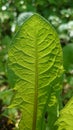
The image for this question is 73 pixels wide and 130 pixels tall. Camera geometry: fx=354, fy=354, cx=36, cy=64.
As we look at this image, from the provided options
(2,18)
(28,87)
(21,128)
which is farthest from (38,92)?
(2,18)

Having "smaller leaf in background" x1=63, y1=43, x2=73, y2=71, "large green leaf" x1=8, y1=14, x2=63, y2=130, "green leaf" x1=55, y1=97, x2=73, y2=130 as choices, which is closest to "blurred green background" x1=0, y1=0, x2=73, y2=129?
"smaller leaf in background" x1=63, y1=43, x2=73, y2=71

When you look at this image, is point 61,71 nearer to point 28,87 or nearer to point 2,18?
point 28,87

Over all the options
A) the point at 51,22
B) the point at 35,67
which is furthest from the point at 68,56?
the point at 51,22

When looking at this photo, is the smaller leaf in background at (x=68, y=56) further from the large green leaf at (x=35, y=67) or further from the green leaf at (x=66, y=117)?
the green leaf at (x=66, y=117)

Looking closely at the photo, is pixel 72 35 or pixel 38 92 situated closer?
pixel 38 92

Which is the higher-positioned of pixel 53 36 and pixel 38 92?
pixel 53 36

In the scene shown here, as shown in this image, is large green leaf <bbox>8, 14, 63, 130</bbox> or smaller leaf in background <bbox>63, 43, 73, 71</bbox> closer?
large green leaf <bbox>8, 14, 63, 130</bbox>

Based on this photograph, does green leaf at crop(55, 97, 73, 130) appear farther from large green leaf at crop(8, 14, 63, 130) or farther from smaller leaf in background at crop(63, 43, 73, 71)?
smaller leaf in background at crop(63, 43, 73, 71)
